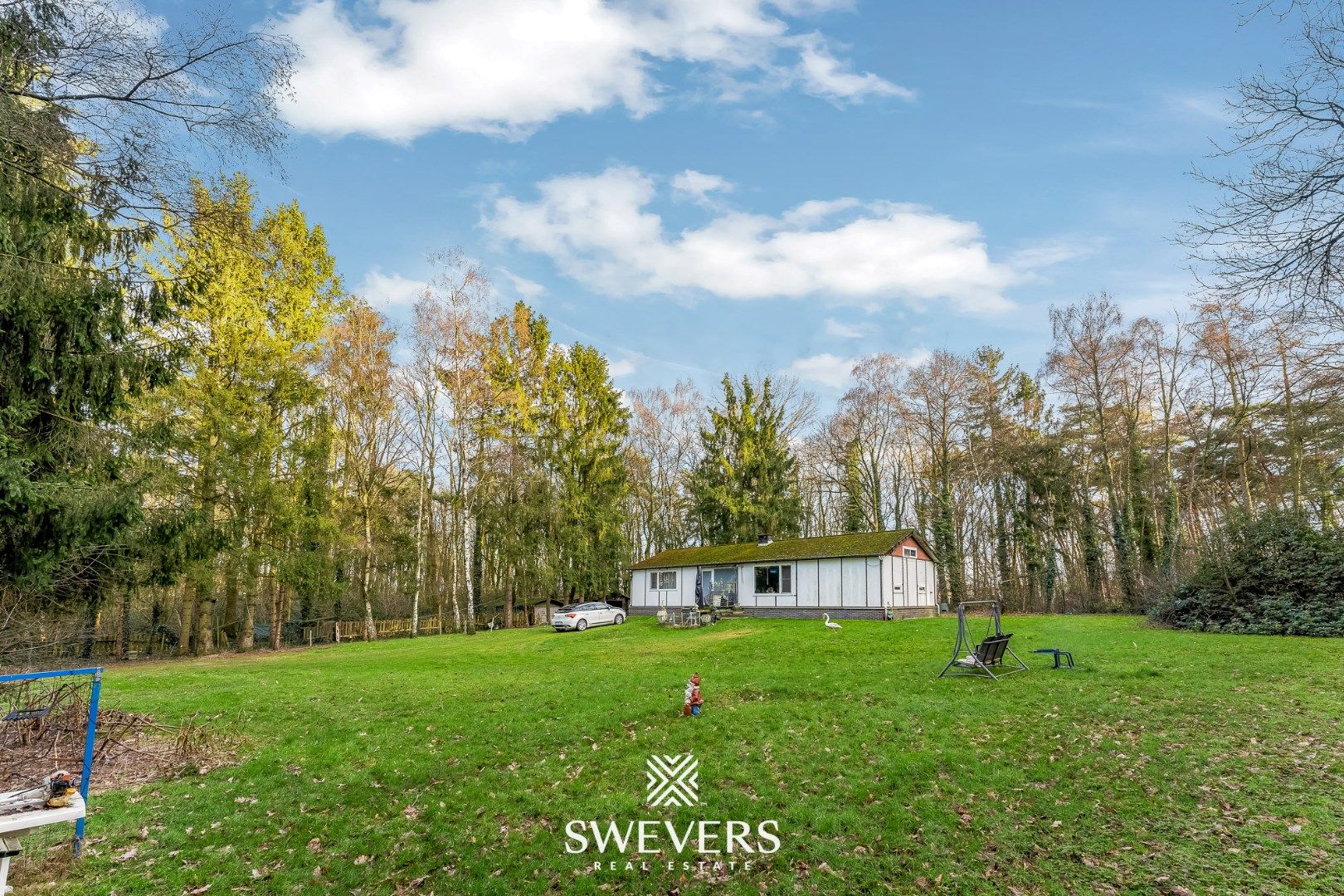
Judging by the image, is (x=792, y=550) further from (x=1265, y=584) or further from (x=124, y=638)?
(x=124, y=638)

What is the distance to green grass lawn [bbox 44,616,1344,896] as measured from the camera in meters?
4.88

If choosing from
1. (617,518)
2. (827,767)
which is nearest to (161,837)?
(827,767)

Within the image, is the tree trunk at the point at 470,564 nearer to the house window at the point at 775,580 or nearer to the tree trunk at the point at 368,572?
the tree trunk at the point at 368,572

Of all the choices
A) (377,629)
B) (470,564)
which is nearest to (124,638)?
(377,629)

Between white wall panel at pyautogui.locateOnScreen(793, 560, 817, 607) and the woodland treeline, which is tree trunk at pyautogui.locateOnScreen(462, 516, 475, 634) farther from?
white wall panel at pyautogui.locateOnScreen(793, 560, 817, 607)

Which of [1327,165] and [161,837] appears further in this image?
[161,837]

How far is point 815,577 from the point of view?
26.0 meters

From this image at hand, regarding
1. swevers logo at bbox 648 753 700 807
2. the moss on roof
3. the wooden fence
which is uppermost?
the moss on roof

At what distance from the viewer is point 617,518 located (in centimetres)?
3256

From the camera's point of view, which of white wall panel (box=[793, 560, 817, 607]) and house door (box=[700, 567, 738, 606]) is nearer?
white wall panel (box=[793, 560, 817, 607])

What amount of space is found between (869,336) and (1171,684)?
22988 mm

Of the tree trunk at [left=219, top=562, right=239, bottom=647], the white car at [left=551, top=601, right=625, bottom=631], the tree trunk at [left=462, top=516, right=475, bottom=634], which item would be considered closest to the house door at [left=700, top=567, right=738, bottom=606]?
the white car at [left=551, top=601, right=625, bottom=631]

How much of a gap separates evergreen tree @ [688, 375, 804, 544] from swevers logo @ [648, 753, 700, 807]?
27050 millimetres

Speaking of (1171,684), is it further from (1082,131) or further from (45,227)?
(45,227)
